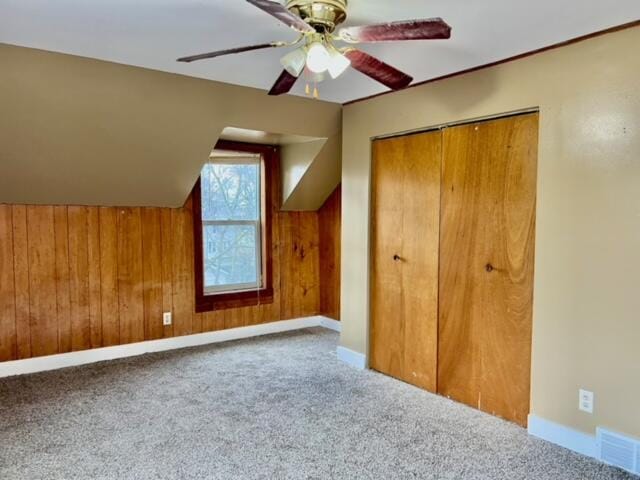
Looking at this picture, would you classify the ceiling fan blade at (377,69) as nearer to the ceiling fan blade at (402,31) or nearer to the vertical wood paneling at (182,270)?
the ceiling fan blade at (402,31)

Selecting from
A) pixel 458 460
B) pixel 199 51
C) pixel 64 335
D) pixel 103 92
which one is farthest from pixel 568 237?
pixel 64 335

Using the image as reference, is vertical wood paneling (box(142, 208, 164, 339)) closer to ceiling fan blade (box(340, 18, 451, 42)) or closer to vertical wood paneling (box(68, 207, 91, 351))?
vertical wood paneling (box(68, 207, 91, 351))

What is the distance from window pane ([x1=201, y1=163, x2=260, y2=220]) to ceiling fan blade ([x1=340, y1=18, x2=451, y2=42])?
110 inches

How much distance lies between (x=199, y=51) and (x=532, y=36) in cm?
185

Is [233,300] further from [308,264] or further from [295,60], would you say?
[295,60]

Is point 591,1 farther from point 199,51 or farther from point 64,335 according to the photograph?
point 64,335

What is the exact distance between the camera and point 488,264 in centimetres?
286

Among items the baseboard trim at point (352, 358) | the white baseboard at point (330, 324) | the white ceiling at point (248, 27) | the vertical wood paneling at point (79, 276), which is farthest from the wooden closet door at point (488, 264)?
the vertical wood paneling at point (79, 276)

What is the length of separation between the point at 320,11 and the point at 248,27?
548 mm

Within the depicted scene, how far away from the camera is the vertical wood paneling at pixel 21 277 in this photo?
137 inches

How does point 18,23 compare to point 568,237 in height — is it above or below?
above

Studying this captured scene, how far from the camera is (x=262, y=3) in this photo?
1.52 metres

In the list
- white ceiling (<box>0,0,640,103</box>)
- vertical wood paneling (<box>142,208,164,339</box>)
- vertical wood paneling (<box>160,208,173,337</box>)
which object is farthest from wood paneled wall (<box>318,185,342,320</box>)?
white ceiling (<box>0,0,640,103</box>)

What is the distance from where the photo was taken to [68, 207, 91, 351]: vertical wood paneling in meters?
3.70
